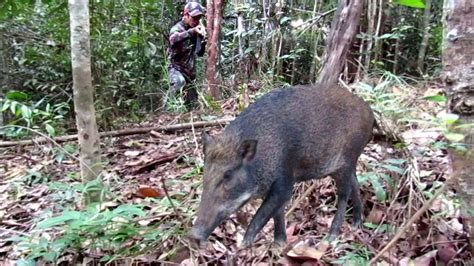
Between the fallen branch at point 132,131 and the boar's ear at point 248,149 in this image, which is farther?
the fallen branch at point 132,131

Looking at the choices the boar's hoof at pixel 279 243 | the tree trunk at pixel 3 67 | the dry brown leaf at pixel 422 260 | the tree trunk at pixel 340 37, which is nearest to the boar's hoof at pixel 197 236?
the boar's hoof at pixel 279 243

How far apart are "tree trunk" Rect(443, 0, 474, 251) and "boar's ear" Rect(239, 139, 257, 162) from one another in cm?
114

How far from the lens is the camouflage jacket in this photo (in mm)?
10429

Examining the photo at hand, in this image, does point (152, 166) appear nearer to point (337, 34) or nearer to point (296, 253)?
point (337, 34)

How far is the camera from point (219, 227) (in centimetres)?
419

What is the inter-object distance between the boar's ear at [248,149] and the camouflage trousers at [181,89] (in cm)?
530

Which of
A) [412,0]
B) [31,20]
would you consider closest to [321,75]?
[412,0]

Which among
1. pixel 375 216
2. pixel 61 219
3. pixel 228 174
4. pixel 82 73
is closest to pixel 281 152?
pixel 228 174

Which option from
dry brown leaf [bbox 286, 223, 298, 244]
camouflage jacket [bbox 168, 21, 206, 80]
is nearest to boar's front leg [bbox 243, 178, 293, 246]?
dry brown leaf [bbox 286, 223, 298, 244]

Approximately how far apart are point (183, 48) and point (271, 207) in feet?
24.3

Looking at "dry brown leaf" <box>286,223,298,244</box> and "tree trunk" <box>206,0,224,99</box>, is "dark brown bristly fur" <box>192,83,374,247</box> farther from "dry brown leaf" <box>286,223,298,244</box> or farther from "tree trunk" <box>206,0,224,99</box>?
"tree trunk" <box>206,0,224,99</box>

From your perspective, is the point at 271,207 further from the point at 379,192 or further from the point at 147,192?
the point at 147,192

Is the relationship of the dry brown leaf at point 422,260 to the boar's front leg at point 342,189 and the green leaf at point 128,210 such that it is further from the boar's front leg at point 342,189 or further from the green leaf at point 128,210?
the green leaf at point 128,210

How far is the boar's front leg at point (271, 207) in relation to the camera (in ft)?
11.9
